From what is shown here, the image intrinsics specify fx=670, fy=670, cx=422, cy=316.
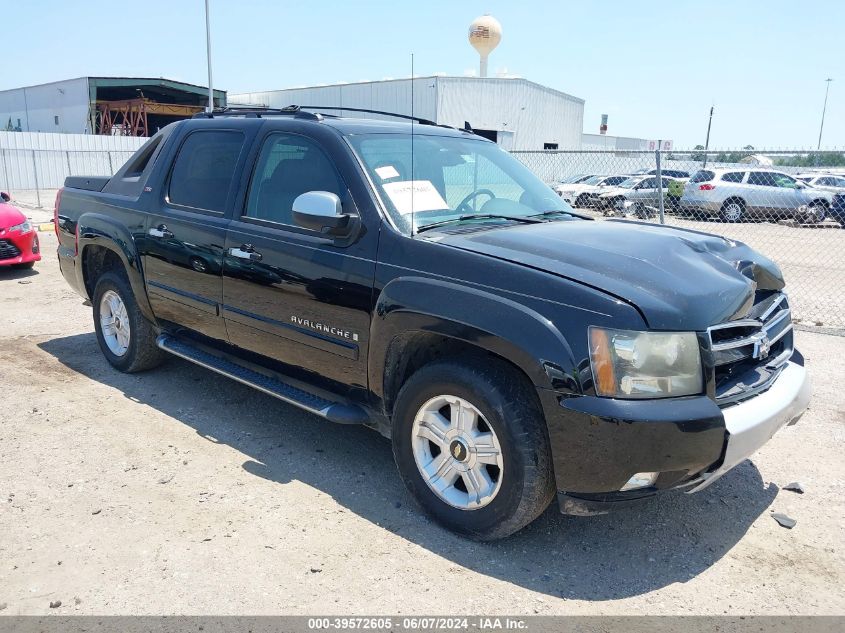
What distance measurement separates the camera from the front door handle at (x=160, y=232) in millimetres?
4602

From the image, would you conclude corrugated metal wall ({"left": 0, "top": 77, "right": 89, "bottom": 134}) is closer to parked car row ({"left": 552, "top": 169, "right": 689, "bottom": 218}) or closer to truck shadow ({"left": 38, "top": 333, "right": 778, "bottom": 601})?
parked car row ({"left": 552, "top": 169, "right": 689, "bottom": 218})

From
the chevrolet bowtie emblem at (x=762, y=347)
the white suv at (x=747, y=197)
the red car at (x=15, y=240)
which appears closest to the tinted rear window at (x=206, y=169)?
the chevrolet bowtie emblem at (x=762, y=347)

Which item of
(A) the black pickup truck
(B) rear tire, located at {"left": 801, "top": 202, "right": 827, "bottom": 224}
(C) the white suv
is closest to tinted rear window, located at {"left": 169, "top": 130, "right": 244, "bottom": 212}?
(A) the black pickup truck

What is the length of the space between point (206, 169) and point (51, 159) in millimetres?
27669

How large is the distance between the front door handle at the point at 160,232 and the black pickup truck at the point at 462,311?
0.02 meters

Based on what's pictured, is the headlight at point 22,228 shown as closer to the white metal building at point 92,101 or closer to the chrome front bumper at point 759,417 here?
the chrome front bumper at point 759,417

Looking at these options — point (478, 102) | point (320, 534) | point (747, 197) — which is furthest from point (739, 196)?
point (478, 102)

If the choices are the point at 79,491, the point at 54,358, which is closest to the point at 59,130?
the point at 54,358

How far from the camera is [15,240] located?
924cm

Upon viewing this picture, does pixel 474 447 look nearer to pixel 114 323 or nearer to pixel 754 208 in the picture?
pixel 114 323

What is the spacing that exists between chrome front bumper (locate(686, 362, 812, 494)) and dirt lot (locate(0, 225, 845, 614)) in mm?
509

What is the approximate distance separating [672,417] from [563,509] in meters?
0.61

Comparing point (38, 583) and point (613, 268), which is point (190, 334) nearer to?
point (38, 583)

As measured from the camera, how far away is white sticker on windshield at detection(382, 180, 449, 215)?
3547 mm
